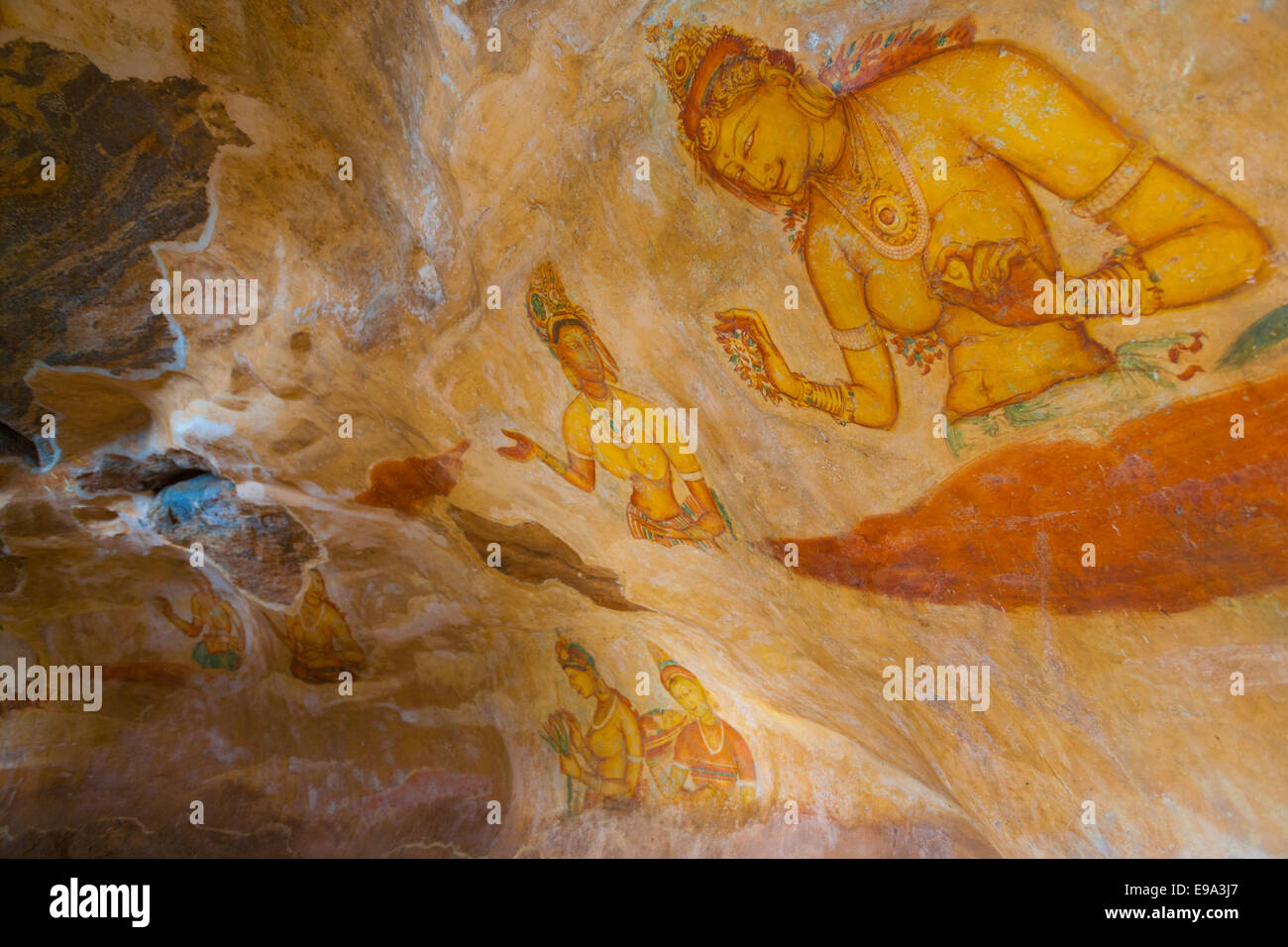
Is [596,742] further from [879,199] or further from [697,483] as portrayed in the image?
[879,199]

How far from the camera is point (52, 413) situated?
21.7ft

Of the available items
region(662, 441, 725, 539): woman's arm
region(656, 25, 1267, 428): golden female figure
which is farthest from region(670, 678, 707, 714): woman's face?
region(656, 25, 1267, 428): golden female figure

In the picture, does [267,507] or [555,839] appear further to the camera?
[555,839]

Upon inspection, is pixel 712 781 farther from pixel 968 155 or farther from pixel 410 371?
pixel 968 155

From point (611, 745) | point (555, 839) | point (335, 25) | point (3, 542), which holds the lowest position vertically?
point (555, 839)

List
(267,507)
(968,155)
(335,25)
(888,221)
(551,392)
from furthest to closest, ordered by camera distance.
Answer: (267,507)
(551,392)
(335,25)
(888,221)
(968,155)

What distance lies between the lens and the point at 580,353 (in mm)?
5812

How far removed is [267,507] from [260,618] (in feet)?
5.81

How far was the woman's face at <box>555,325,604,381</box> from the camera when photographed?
575cm

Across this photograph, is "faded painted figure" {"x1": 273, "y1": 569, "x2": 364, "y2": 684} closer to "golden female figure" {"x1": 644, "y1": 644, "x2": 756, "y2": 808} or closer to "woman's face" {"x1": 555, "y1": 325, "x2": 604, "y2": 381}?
"golden female figure" {"x1": 644, "y1": 644, "x2": 756, "y2": 808}

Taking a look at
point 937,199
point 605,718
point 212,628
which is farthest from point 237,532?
point 937,199

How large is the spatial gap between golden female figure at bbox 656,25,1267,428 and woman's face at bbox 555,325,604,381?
4.90 ft

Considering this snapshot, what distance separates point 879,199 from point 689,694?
5.17 metres

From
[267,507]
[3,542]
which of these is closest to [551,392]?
[267,507]
